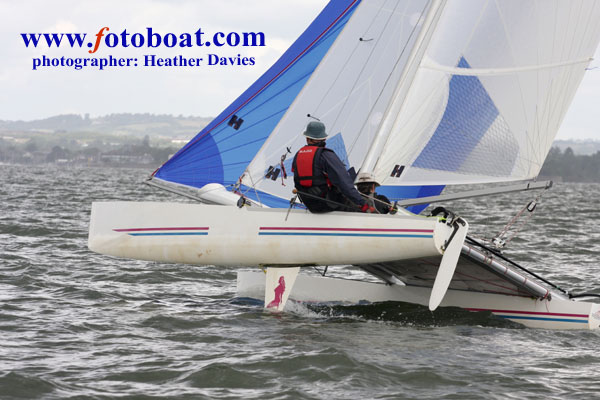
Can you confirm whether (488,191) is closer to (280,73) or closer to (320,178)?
(320,178)

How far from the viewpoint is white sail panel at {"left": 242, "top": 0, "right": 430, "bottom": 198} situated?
8.02m

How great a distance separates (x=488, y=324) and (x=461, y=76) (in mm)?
2190

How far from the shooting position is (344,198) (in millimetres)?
6496

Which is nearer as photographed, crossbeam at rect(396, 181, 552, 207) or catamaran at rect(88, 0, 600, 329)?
catamaran at rect(88, 0, 600, 329)

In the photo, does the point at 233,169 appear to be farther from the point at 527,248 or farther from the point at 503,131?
the point at 527,248

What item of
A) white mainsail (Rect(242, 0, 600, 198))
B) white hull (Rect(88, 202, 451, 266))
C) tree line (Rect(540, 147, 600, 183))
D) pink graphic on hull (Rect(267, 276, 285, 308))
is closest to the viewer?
white hull (Rect(88, 202, 451, 266))

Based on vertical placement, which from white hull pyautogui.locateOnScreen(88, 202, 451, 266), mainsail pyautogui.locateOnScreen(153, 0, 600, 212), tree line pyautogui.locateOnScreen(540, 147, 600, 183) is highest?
tree line pyautogui.locateOnScreen(540, 147, 600, 183)

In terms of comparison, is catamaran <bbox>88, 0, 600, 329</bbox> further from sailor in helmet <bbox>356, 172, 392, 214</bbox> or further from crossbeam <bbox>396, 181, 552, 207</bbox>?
sailor in helmet <bbox>356, 172, 392, 214</bbox>

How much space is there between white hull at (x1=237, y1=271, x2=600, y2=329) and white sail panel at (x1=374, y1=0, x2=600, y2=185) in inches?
42.2

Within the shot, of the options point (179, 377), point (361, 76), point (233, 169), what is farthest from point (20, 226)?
point (179, 377)

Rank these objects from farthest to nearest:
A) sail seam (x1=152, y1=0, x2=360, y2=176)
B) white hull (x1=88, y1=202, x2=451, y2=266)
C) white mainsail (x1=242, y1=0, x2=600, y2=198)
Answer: sail seam (x1=152, y1=0, x2=360, y2=176) → white mainsail (x1=242, y1=0, x2=600, y2=198) → white hull (x1=88, y1=202, x2=451, y2=266)

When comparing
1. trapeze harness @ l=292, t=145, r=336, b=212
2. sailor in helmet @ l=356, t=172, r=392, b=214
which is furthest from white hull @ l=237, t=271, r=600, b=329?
trapeze harness @ l=292, t=145, r=336, b=212

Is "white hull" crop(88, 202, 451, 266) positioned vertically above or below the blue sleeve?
below

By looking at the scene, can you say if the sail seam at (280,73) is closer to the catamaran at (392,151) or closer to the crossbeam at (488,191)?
the catamaran at (392,151)
